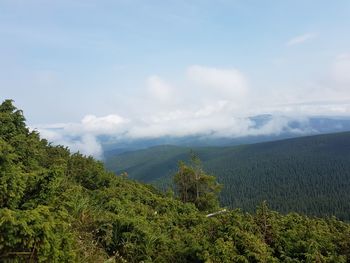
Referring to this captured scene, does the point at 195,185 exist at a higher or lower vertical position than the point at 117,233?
lower

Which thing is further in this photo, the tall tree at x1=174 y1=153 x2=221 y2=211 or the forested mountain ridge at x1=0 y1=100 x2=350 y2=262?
the tall tree at x1=174 y1=153 x2=221 y2=211

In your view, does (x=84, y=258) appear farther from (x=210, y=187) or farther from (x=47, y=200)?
(x=210, y=187)

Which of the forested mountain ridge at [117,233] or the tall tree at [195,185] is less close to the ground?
the forested mountain ridge at [117,233]

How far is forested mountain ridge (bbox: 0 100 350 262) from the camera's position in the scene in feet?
25.5

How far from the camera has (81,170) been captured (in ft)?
101

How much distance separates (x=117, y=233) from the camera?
1388 cm

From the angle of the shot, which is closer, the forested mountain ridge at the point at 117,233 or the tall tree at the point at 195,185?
the forested mountain ridge at the point at 117,233

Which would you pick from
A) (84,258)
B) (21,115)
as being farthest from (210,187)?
(84,258)

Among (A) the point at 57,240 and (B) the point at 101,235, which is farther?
(B) the point at 101,235

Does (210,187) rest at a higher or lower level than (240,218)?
lower

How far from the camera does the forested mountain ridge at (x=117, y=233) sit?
306 inches

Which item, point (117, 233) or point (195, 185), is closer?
point (117, 233)

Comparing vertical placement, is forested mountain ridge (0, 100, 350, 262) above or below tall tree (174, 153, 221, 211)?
above

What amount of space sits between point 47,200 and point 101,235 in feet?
14.2
